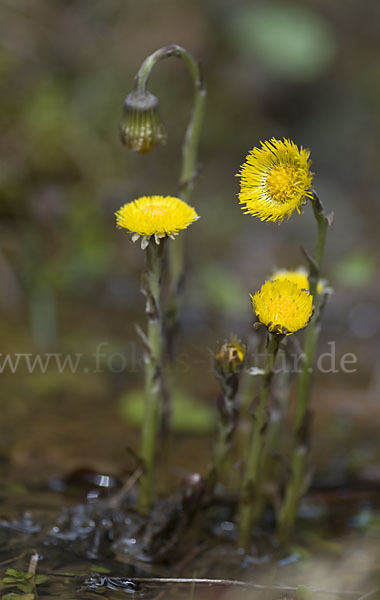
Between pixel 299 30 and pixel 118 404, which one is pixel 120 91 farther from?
pixel 118 404

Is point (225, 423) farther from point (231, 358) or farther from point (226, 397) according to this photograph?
point (231, 358)

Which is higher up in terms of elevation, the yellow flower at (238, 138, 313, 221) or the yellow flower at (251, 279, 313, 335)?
the yellow flower at (238, 138, 313, 221)

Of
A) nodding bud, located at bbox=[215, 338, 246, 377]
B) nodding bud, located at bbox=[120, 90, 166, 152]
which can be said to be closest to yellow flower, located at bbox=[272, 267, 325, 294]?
nodding bud, located at bbox=[215, 338, 246, 377]

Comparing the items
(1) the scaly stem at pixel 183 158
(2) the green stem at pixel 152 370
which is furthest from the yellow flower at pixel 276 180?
(1) the scaly stem at pixel 183 158

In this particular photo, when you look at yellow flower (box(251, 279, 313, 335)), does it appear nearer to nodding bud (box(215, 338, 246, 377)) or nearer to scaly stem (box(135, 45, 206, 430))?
nodding bud (box(215, 338, 246, 377))

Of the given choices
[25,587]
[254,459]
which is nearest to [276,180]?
[254,459]
